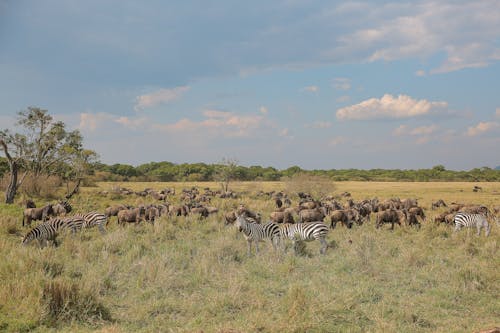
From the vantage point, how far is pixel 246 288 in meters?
8.88

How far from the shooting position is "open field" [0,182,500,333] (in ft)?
22.2

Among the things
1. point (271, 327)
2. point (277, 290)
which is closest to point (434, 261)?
point (277, 290)

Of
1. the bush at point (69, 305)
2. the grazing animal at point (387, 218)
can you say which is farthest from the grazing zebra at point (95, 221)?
the grazing animal at point (387, 218)

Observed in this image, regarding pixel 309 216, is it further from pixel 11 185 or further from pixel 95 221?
pixel 11 185

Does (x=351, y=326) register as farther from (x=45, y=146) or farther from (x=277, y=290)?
(x=45, y=146)

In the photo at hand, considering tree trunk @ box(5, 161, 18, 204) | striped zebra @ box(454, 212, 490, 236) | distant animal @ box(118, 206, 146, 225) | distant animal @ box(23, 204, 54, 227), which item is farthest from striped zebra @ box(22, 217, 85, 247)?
striped zebra @ box(454, 212, 490, 236)

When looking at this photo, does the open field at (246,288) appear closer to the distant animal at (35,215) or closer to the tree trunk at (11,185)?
the distant animal at (35,215)

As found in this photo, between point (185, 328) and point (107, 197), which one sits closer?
point (185, 328)

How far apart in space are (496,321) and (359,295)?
8.18 ft


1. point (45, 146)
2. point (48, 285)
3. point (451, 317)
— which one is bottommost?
point (451, 317)

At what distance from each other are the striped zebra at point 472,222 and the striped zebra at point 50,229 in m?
16.4

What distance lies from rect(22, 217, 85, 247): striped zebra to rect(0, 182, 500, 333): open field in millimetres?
693

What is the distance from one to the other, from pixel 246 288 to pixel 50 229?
876 cm

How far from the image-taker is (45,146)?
106ft
